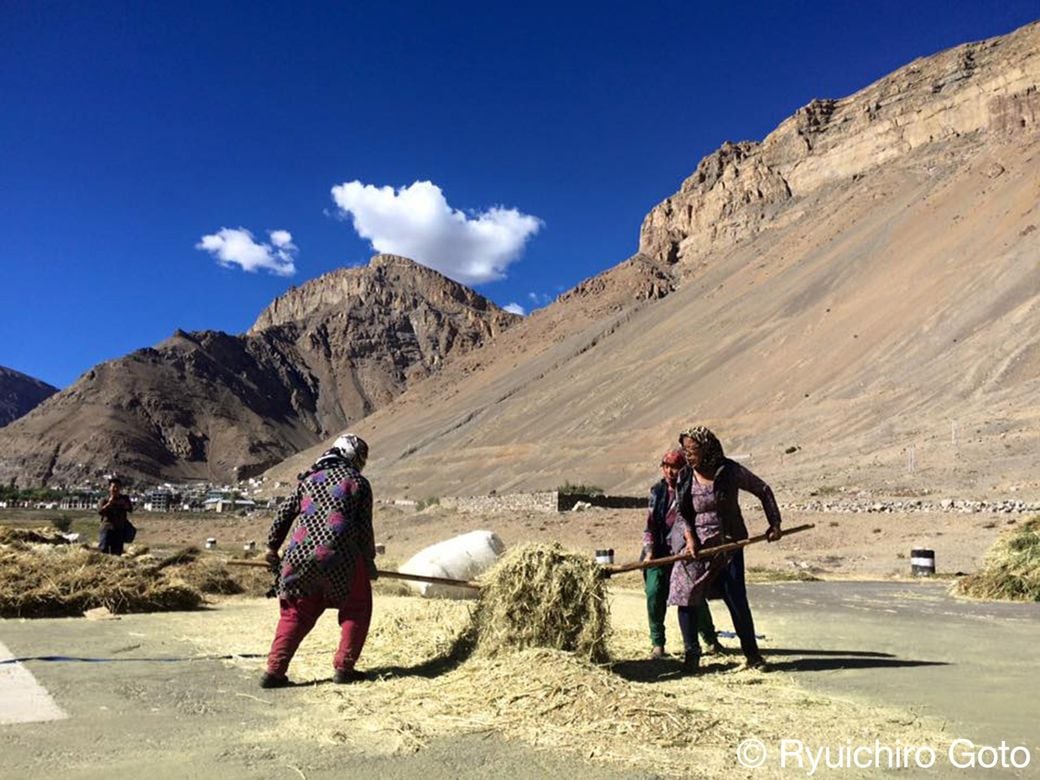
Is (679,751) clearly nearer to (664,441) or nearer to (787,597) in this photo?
(787,597)

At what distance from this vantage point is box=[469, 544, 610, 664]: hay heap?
590 centimetres

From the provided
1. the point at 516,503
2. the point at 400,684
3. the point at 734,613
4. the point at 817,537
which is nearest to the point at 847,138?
the point at 516,503

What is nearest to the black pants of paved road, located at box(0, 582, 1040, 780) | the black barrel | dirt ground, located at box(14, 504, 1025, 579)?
paved road, located at box(0, 582, 1040, 780)

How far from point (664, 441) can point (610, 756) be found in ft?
177

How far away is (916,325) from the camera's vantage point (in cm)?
5069

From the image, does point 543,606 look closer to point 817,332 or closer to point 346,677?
point 346,677

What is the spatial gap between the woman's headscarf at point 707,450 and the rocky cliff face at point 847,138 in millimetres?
82841

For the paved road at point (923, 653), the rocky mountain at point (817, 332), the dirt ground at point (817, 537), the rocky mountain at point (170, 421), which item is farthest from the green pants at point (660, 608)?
the rocky mountain at point (170, 421)

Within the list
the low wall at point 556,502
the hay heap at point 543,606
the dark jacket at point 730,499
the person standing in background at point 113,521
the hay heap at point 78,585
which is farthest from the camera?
the low wall at point 556,502

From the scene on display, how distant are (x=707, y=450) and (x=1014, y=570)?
7981 mm

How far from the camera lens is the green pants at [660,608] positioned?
22.3 feet

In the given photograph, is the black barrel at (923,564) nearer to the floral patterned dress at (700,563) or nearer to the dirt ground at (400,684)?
the dirt ground at (400,684)

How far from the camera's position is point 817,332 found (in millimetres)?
59000

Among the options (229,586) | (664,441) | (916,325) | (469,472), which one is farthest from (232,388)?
(229,586)
